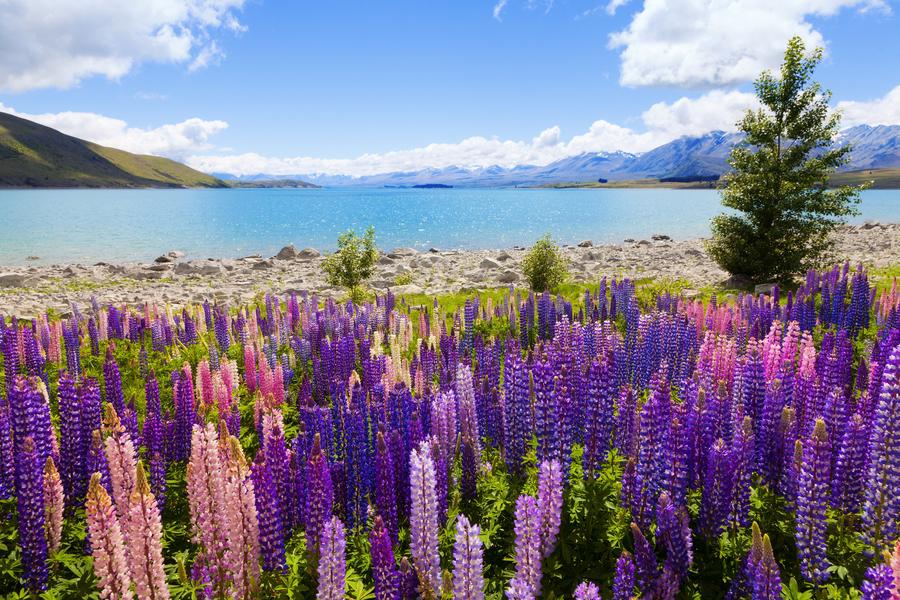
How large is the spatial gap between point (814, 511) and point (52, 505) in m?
7.31

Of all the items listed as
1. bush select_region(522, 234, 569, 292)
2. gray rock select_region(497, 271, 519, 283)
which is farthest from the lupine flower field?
gray rock select_region(497, 271, 519, 283)

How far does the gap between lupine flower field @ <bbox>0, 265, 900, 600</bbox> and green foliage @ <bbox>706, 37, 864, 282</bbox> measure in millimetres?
17348

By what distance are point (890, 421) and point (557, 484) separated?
10.8ft

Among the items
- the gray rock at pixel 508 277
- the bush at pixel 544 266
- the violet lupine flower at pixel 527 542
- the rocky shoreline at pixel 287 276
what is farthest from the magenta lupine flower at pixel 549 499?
the gray rock at pixel 508 277

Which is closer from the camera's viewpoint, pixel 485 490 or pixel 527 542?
pixel 527 542

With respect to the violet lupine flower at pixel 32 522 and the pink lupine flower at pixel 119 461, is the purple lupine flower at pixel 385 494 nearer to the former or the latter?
the pink lupine flower at pixel 119 461

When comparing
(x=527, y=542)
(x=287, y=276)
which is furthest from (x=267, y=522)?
(x=287, y=276)

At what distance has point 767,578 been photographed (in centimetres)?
419

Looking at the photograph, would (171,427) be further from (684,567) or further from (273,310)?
(273,310)

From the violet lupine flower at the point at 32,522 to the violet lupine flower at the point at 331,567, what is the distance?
10.4ft

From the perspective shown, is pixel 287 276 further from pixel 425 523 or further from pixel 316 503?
pixel 425 523

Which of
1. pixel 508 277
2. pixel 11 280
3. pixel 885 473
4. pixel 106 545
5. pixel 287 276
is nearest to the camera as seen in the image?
pixel 106 545

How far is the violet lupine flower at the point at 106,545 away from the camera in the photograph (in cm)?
391

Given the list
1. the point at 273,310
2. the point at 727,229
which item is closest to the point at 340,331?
the point at 273,310
